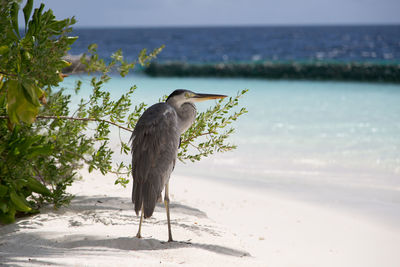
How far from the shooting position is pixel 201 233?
11.6ft

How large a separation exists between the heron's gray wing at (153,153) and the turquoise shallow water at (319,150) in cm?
267

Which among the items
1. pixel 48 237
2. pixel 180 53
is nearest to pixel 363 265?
pixel 48 237

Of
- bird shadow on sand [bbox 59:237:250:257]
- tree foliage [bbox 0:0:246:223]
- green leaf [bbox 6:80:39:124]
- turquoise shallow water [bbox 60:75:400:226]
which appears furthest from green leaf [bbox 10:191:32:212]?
turquoise shallow water [bbox 60:75:400:226]

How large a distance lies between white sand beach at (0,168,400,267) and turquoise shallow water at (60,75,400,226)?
546mm

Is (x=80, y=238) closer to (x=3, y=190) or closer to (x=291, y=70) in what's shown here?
(x=3, y=190)

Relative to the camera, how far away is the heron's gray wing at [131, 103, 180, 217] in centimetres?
293

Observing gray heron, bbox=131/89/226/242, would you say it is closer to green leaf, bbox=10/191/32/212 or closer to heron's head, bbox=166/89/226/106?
heron's head, bbox=166/89/226/106

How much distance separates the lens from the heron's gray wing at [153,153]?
2.93 m

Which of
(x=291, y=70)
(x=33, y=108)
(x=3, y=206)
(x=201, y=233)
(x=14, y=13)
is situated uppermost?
(x=291, y=70)

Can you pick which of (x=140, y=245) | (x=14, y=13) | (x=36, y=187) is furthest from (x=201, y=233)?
(x=14, y=13)

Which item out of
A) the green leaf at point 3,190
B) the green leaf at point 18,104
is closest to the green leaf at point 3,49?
the green leaf at point 18,104

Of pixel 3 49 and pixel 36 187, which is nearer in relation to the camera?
pixel 3 49

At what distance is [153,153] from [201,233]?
0.92 m

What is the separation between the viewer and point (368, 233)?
412cm
